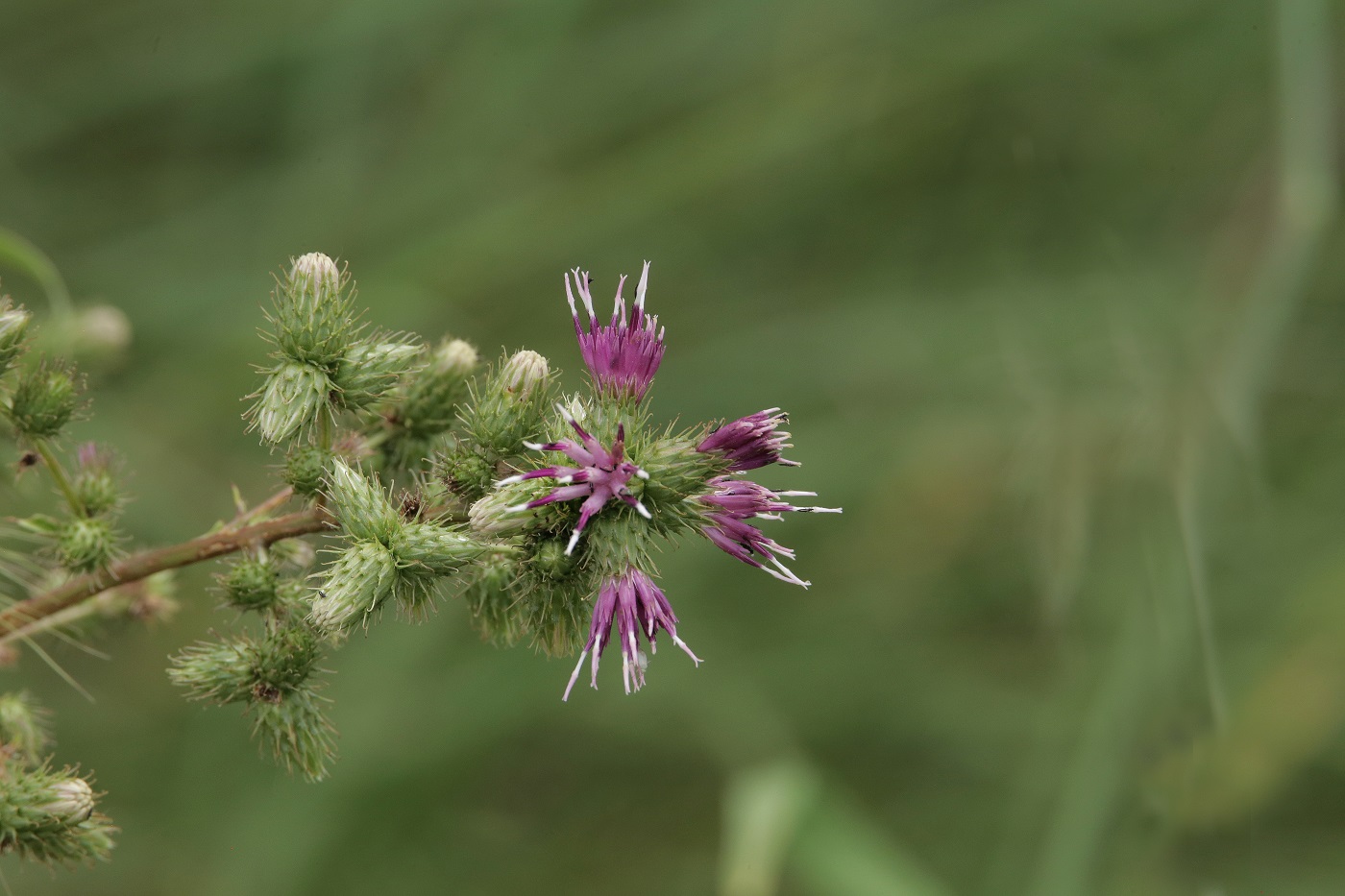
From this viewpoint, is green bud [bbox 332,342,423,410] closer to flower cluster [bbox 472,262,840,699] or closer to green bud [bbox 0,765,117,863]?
flower cluster [bbox 472,262,840,699]

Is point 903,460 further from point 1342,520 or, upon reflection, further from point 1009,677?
point 1342,520

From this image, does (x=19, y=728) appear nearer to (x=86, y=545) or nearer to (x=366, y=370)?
(x=86, y=545)

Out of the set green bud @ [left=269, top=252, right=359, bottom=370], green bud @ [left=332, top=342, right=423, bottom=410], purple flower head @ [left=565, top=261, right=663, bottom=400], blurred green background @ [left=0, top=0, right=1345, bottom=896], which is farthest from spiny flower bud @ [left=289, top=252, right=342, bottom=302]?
blurred green background @ [left=0, top=0, right=1345, bottom=896]

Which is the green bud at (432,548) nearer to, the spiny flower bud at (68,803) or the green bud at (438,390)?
the green bud at (438,390)

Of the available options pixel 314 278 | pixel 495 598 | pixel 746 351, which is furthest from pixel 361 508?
pixel 746 351

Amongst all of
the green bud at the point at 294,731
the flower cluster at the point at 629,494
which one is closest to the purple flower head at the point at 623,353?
the flower cluster at the point at 629,494

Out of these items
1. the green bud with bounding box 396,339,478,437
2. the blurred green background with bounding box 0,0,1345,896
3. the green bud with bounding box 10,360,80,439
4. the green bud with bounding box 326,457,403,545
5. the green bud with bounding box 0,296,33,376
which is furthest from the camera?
the blurred green background with bounding box 0,0,1345,896
